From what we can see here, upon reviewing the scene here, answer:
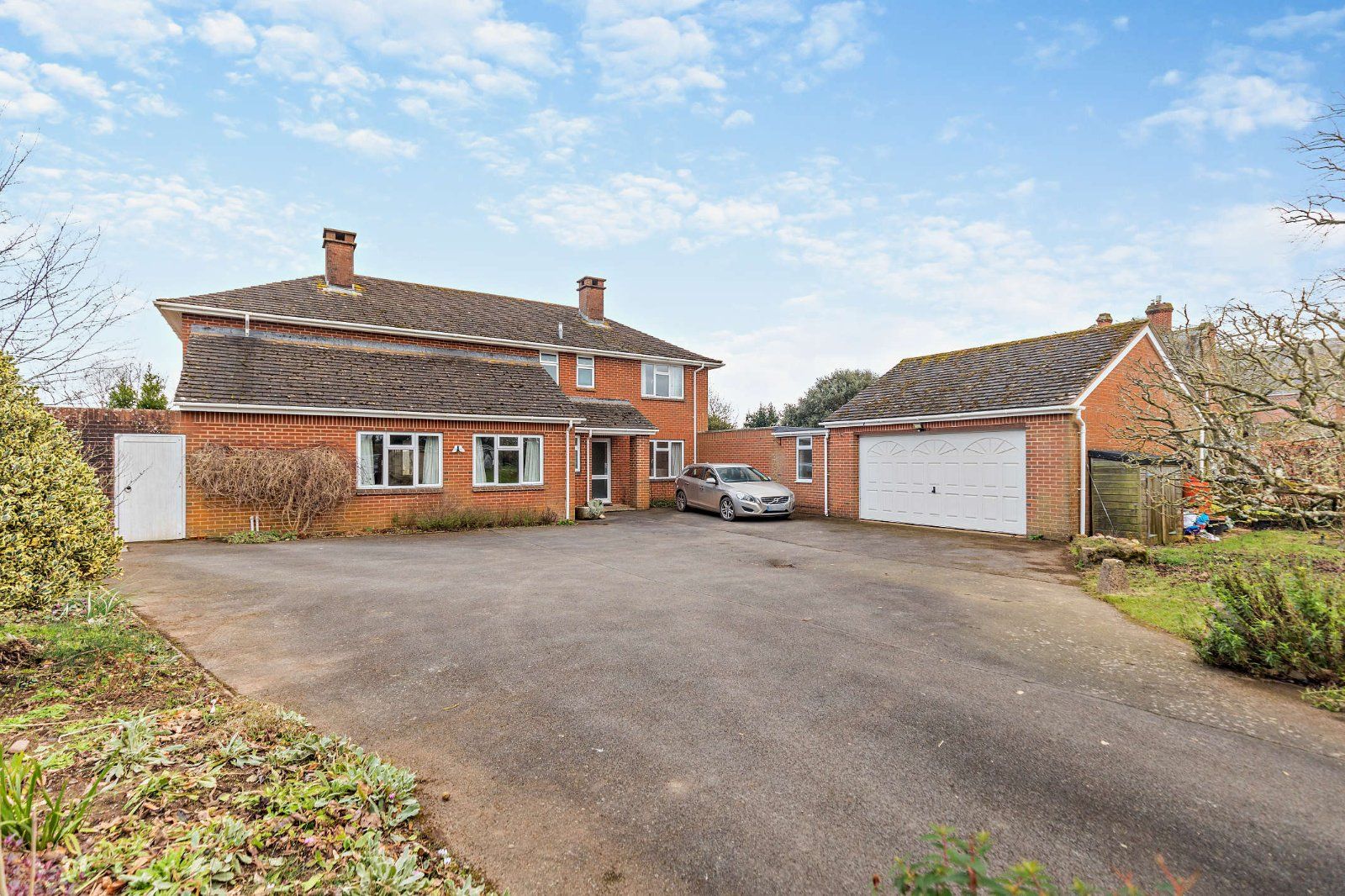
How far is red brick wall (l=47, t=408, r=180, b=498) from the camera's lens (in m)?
12.8

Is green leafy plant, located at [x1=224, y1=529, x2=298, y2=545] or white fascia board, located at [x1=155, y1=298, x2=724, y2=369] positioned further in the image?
white fascia board, located at [x1=155, y1=298, x2=724, y2=369]

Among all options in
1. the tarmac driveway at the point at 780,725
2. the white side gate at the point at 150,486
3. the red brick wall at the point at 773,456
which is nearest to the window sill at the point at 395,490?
the white side gate at the point at 150,486

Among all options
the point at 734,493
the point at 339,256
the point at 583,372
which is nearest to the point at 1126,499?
the point at 734,493

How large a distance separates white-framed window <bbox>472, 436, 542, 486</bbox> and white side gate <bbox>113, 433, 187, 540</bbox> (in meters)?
6.35

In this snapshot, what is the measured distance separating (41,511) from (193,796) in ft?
9.53

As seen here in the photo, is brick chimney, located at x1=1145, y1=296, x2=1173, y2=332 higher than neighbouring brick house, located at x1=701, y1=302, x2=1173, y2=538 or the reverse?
higher

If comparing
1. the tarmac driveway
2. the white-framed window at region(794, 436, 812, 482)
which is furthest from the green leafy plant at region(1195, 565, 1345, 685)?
the white-framed window at region(794, 436, 812, 482)

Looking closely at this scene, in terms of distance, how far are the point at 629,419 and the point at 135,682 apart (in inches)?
697

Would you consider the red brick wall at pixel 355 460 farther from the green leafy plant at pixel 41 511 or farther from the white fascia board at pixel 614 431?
the green leafy plant at pixel 41 511

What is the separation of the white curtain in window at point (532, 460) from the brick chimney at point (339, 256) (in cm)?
840

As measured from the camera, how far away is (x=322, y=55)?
9312 mm

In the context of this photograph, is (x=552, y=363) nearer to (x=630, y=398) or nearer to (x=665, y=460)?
(x=630, y=398)

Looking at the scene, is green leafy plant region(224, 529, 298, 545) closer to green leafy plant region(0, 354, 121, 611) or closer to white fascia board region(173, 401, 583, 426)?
white fascia board region(173, 401, 583, 426)

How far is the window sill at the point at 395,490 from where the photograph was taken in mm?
15086
